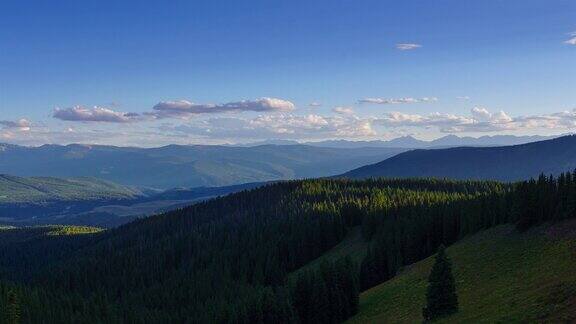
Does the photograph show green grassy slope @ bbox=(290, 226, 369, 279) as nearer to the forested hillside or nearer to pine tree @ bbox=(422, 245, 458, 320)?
the forested hillside

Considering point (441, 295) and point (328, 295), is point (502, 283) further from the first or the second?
point (328, 295)

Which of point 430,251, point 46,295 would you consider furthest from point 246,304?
point 46,295

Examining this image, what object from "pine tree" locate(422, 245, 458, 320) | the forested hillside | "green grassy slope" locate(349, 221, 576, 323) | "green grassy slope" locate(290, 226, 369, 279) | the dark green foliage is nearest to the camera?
"green grassy slope" locate(349, 221, 576, 323)

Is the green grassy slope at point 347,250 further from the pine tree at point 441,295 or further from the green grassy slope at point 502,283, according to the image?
the pine tree at point 441,295

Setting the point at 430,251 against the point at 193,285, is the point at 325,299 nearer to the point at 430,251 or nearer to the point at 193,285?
the point at 430,251

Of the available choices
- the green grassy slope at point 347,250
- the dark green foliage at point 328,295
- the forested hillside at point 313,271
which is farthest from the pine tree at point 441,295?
the green grassy slope at point 347,250

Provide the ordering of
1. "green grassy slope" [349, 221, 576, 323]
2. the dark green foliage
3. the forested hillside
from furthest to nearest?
the forested hillside → the dark green foliage → "green grassy slope" [349, 221, 576, 323]

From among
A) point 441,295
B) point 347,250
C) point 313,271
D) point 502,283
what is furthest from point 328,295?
point 347,250

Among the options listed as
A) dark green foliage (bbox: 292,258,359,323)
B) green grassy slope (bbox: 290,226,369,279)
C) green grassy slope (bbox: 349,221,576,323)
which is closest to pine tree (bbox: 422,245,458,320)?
green grassy slope (bbox: 349,221,576,323)
